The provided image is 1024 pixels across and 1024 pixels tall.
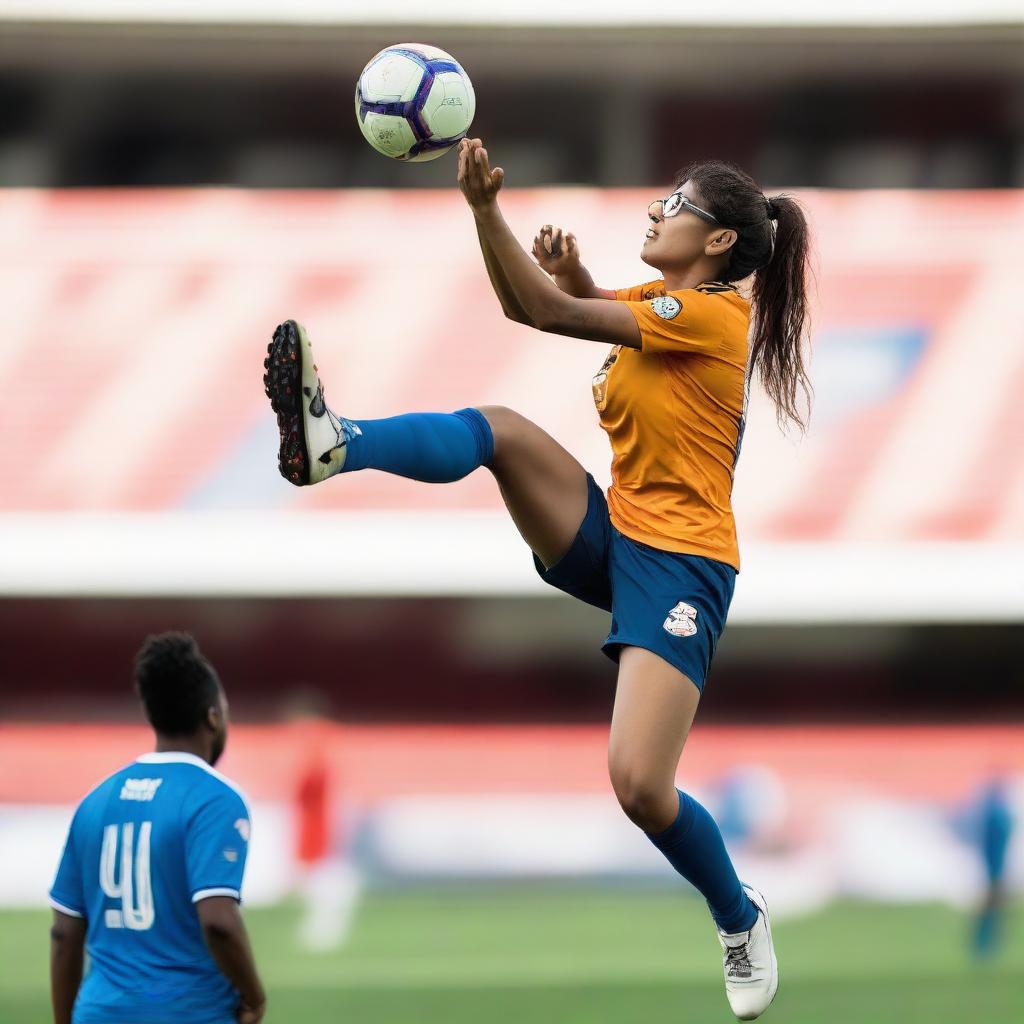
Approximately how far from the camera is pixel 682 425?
397cm

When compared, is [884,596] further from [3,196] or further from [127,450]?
[3,196]

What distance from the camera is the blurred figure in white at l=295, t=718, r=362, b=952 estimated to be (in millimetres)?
11930

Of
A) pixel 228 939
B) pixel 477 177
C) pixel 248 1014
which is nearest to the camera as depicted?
pixel 477 177

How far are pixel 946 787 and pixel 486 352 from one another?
205 inches

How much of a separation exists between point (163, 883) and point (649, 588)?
135cm

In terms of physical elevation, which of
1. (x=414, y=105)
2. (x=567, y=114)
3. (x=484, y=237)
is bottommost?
(x=484, y=237)

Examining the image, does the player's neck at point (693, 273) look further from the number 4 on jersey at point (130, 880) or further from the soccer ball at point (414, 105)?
the number 4 on jersey at point (130, 880)

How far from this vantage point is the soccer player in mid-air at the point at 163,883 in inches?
140

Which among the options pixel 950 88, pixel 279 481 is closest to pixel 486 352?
pixel 279 481

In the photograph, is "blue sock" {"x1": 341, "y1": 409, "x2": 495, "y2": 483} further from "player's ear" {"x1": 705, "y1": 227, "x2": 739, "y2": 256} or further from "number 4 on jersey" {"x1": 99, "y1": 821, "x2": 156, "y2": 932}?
"number 4 on jersey" {"x1": 99, "y1": 821, "x2": 156, "y2": 932}

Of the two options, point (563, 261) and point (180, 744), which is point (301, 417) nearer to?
point (180, 744)

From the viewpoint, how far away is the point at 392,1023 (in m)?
9.89

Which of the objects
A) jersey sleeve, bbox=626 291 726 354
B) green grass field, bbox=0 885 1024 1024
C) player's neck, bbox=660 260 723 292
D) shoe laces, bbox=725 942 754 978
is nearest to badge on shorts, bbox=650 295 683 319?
jersey sleeve, bbox=626 291 726 354

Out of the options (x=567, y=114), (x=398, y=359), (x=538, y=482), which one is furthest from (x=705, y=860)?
(x=567, y=114)
